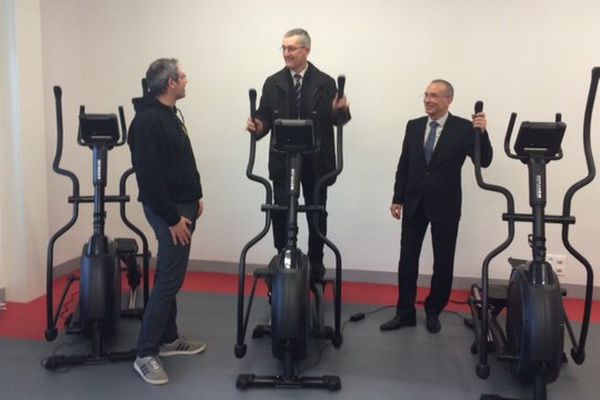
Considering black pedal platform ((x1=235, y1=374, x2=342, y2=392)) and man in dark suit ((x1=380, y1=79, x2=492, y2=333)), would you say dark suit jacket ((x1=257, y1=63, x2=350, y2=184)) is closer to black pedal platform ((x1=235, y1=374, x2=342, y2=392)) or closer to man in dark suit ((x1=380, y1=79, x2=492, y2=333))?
man in dark suit ((x1=380, y1=79, x2=492, y2=333))

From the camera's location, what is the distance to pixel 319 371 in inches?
130

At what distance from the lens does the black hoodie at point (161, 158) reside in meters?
2.94

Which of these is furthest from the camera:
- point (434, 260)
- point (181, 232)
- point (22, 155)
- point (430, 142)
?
point (22, 155)

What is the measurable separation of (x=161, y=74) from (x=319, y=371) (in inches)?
79.0

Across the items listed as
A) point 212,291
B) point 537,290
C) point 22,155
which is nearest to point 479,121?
point 537,290

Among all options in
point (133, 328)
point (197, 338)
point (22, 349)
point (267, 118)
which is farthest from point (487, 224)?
point (22, 349)

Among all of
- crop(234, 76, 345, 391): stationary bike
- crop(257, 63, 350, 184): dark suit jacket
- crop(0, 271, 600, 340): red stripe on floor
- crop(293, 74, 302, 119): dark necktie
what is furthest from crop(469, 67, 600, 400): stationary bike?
crop(0, 271, 600, 340): red stripe on floor

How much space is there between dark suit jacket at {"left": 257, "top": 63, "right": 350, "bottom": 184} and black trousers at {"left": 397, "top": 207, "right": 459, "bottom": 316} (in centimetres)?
77

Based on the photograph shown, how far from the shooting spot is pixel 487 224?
4.92 metres

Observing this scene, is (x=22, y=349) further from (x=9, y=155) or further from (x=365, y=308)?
(x=365, y=308)

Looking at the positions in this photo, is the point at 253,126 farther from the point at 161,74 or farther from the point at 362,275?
the point at 362,275

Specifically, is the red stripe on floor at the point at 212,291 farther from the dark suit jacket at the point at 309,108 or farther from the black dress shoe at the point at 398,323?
the dark suit jacket at the point at 309,108

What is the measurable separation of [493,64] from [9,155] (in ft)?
13.7

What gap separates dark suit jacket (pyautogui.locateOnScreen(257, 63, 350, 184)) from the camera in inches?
148
